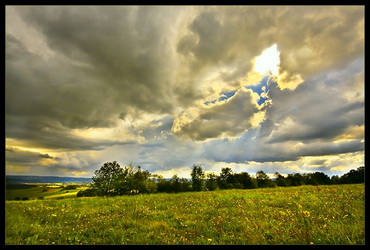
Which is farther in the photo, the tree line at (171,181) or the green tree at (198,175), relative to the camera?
the green tree at (198,175)

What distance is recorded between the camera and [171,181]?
99.0ft

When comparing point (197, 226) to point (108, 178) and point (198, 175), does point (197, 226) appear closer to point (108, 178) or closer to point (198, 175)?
point (108, 178)

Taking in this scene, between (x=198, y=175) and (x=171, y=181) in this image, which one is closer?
(x=171, y=181)

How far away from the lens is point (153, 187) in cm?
2667

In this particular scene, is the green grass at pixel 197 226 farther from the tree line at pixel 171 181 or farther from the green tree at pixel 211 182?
the green tree at pixel 211 182

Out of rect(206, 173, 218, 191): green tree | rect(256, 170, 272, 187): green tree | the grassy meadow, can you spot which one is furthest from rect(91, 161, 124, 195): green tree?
rect(256, 170, 272, 187): green tree

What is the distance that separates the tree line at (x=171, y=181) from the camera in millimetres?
21344

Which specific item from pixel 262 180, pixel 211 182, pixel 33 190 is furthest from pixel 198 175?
pixel 33 190

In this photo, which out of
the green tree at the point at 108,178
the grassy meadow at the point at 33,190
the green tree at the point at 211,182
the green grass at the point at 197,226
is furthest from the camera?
the green tree at the point at 211,182

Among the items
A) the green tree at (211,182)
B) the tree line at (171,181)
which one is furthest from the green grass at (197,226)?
the green tree at (211,182)

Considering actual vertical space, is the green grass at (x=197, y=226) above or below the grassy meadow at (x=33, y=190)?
below
